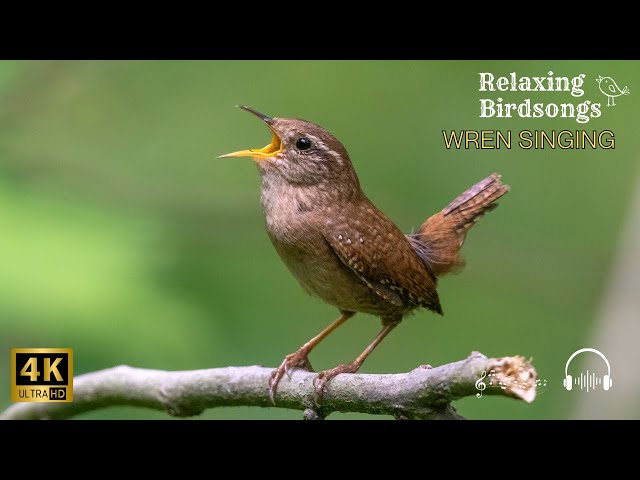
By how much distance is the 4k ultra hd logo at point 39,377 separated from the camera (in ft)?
12.8

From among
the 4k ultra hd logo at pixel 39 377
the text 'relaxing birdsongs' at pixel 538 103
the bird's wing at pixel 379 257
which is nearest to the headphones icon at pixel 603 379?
the bird's wing at pixel 379 257

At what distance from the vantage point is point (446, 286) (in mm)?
5441

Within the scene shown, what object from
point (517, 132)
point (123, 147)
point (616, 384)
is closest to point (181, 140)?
point (123, 147)

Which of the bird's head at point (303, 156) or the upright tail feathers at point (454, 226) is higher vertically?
the bird's head at point (303, 156)

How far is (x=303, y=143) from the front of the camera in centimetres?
415

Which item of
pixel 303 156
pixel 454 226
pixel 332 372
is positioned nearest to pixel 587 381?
pixel 454 226

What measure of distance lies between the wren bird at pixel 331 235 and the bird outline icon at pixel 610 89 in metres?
1.37

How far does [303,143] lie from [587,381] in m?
1.76

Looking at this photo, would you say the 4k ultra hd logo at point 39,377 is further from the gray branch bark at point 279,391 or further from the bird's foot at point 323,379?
the bird's foot at point 323,379

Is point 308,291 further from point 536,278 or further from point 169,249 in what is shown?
point 536,278

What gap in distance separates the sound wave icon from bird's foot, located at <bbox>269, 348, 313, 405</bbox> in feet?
4.13

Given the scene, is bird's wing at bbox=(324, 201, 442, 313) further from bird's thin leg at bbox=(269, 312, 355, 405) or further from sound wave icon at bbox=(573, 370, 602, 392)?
sound wave icon at bbox=(573, 370, 602, 392)

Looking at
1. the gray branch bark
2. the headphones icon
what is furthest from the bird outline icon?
the gray branch bark

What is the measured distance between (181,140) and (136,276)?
1.62m
